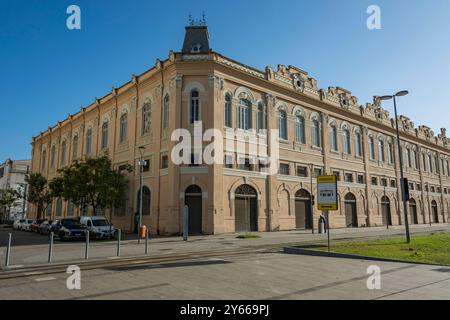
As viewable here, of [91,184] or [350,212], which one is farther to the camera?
[350,212]

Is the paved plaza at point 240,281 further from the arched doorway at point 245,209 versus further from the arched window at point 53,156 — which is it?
the arched window at point 53,156

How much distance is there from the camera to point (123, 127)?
121ft

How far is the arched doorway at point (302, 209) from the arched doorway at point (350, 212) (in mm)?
6705

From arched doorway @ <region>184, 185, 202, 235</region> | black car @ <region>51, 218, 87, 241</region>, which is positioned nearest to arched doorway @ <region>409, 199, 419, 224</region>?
arched doorway @ <region>184, 185, 202, 235</region>

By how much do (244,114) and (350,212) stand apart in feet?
61.9

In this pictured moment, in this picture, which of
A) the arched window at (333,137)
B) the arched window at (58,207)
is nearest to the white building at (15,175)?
the arched window at (58,207)

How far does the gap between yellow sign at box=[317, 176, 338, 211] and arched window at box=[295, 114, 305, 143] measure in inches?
841

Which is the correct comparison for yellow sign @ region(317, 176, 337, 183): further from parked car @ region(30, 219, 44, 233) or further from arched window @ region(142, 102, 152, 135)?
parked car @ region(30, 219, 44, 233)

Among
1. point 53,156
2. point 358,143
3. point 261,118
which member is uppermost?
Answer: point 53,156

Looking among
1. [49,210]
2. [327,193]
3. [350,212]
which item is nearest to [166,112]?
[327,193]

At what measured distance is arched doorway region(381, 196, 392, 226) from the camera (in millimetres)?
45094

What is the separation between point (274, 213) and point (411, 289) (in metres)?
24.4

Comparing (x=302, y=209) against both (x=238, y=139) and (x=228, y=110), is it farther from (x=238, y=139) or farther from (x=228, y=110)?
(x=228, y=110)

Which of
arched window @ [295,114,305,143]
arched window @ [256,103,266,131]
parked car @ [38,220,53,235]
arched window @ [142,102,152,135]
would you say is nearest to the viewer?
parked car @ [38,220,53,235]
